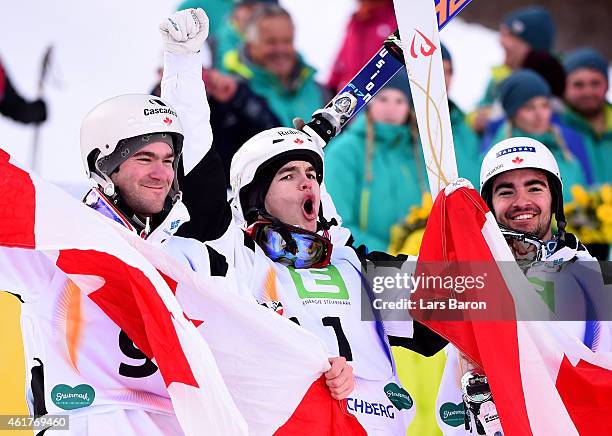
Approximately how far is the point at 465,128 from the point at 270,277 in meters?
3.85

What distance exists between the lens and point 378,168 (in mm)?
8250

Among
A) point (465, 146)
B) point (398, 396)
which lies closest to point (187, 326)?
point (398, 396)

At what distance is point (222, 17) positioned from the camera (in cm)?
949

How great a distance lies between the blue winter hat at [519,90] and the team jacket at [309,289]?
3.52m

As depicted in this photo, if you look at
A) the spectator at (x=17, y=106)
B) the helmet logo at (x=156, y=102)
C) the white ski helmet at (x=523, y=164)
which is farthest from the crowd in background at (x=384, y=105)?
the helmet logo at (x=156, y=102)

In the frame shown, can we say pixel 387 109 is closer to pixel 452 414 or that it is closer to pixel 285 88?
pixel 285 88

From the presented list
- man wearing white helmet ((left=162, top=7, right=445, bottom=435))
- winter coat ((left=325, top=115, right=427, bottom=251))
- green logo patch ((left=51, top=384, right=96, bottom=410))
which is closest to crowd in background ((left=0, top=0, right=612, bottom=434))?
winter coat ((left=325, top=115, right=427, bottom=251))

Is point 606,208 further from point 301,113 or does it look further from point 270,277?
point 270,277

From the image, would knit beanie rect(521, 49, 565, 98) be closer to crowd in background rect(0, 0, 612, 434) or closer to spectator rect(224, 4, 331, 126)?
crowd in background rect(0, 0, 612, 434)

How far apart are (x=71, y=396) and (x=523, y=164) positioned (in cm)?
237

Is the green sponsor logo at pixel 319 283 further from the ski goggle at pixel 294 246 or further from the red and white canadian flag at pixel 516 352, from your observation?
the red and white canadian flag at pixel 516 352

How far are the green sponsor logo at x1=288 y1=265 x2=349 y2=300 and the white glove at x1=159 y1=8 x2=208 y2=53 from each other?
103 cm

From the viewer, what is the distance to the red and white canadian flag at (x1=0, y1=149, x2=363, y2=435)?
475 centimetres

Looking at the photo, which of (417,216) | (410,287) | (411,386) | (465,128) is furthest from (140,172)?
(465,128)
